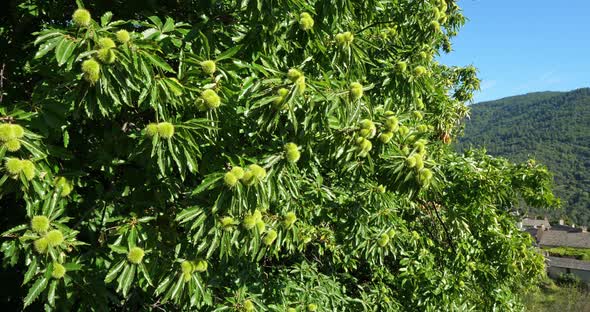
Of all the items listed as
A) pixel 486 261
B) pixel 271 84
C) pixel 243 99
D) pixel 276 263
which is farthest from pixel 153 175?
pixel 486 261

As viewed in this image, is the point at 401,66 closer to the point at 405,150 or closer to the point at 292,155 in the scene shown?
the point at 405,150

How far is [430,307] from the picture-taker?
3.25 meters

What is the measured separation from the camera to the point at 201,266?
1.87 metres

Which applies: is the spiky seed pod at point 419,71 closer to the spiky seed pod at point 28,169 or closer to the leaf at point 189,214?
the leaf at point 189,214

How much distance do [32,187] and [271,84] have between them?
0.96 meters

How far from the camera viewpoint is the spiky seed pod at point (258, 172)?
1.65m

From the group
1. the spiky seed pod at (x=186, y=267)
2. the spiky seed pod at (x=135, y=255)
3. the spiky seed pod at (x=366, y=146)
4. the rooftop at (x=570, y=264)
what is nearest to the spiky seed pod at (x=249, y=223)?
the spiky seed pod at (x=186, y=267)

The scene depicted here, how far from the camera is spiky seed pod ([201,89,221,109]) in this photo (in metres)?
1.67

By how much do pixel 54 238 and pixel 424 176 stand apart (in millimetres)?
1490

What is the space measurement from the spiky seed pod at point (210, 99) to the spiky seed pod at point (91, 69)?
0.39 m

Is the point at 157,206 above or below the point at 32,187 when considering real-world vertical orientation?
below

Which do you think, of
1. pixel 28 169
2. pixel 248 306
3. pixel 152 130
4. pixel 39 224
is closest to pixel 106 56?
pixel 152 130

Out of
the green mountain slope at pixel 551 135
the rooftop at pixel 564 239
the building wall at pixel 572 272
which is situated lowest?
the rooftop at pixel 564 239

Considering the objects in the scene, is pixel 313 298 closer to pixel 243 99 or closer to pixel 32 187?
pixel 243 99
